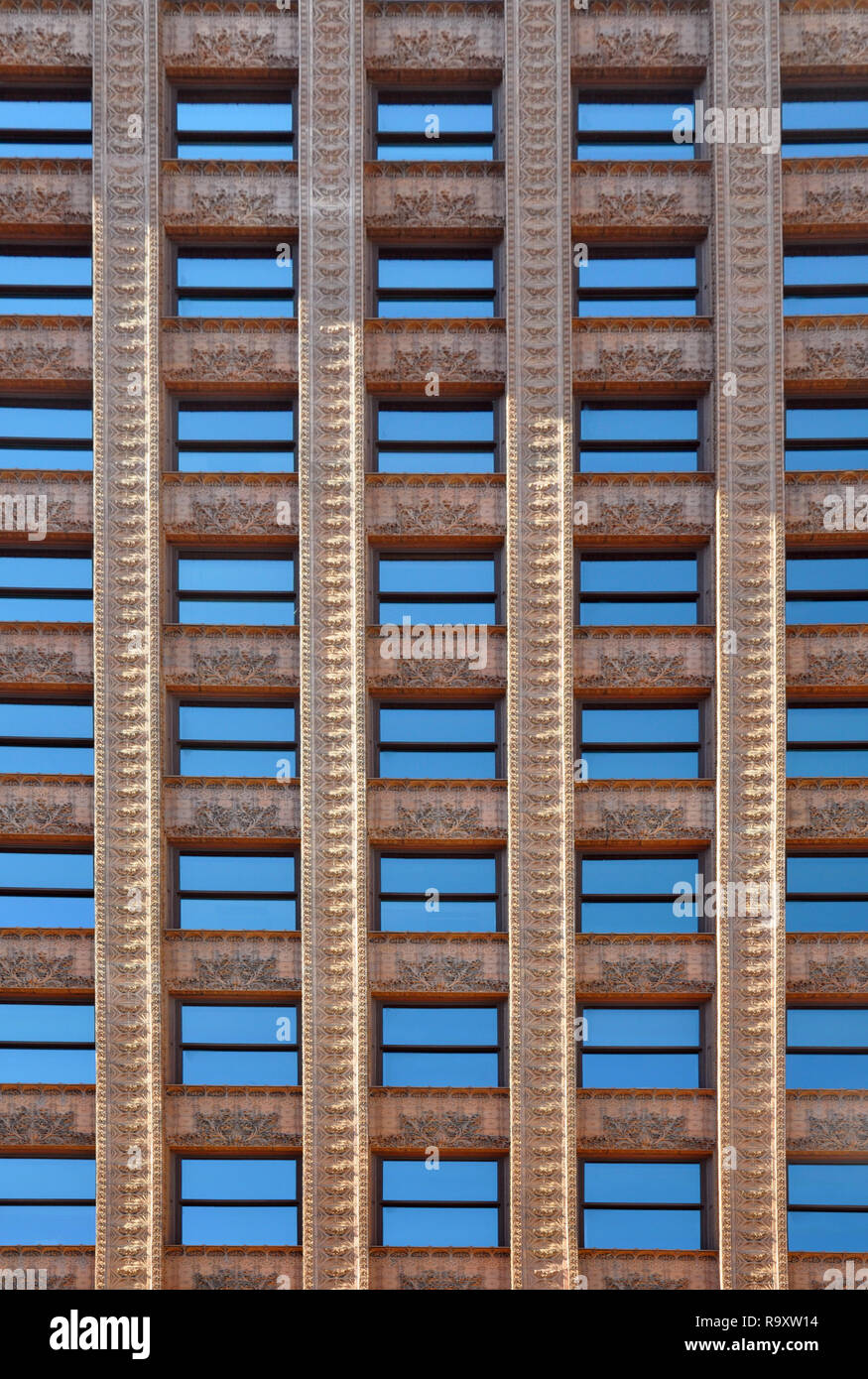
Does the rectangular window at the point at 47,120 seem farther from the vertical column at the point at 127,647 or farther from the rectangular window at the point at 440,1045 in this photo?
the rectangular window at the point at 440,1045

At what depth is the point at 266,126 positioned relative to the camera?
1988 cm

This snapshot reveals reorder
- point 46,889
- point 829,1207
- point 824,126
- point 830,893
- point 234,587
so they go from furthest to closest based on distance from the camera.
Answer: point 824,126, point 234,587, point 46,889, point 830,893, point 829,1207

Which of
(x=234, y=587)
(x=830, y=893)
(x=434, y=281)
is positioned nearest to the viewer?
(x=830, y=893)

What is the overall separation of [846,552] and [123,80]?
15.6 metres

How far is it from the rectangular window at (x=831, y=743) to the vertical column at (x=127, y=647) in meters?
11.6

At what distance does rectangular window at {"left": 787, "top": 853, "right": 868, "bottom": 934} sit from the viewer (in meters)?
19.0

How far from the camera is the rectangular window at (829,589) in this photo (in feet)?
63.4

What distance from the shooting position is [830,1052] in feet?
61.7

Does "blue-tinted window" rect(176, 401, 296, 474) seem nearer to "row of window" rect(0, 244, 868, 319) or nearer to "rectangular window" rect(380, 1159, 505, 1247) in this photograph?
"row of window" rect(0, 244, 868, 319)

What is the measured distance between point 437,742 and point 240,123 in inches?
485

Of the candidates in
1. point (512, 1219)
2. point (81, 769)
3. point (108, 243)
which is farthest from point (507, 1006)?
point (108, 243)

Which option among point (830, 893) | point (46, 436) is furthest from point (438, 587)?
point (830, 893)

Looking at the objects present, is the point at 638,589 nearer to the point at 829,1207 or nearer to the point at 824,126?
the point at 824,126

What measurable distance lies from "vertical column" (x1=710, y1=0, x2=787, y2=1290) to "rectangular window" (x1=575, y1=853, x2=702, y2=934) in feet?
3.27
